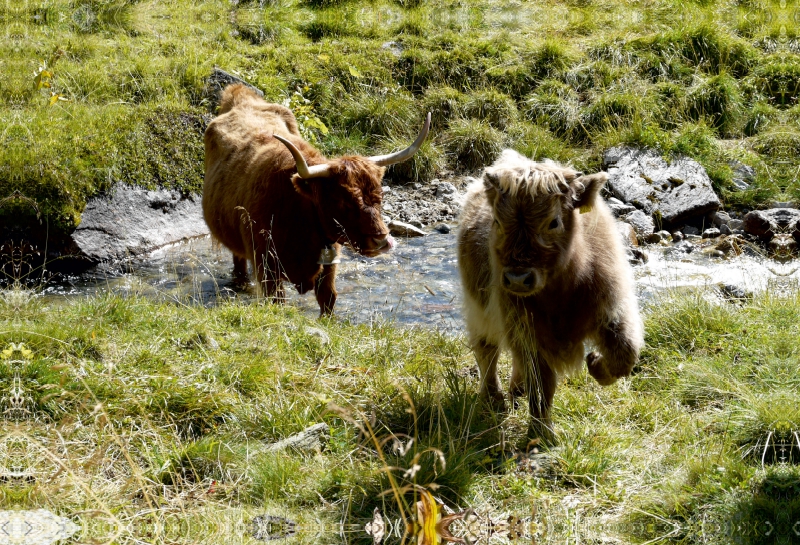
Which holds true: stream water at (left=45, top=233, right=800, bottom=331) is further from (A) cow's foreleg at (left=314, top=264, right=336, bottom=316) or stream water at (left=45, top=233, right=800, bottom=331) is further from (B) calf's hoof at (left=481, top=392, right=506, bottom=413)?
(B) calf's hoof at (left=481, top=392, right=506, bottom=413)

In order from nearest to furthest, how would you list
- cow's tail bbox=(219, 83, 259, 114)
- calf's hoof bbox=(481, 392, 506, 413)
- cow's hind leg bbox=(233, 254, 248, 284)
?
1. calf's hoof bbox=(481, 392, 506, 413)
2. cow's hind leg bbox=(233, 254, 248, 284)
3. cow's tail bbox=(219, 83, 259, 114)

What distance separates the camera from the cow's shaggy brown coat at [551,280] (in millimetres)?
4629

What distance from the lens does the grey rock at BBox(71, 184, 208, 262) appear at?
989cm

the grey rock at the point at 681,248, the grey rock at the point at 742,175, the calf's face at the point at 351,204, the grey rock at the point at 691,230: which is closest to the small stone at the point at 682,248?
the grey rock at the point at 681,248

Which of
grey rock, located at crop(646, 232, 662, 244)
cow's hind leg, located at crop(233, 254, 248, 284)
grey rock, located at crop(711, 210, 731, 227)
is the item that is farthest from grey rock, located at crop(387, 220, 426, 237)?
grey rock, located at crop(711, 210, 731, 227)

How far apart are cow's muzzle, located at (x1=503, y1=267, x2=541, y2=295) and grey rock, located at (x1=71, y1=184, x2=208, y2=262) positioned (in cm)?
667

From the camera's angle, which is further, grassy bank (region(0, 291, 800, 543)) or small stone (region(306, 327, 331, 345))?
small stone (region(306, 327, 331, 345))

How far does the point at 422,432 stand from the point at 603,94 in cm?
1003

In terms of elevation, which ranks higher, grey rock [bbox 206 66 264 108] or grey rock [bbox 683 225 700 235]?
grey rock [bbox 206 66 264 108]

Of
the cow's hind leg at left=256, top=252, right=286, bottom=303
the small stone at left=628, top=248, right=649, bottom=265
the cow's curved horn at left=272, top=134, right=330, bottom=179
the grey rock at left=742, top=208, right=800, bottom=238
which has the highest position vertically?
the cow's curved horn at left=272, top=134, right=330, bottom=179

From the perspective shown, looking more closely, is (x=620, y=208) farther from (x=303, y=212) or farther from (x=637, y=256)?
(x=303, y=212)

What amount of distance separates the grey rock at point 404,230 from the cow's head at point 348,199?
3485 mm

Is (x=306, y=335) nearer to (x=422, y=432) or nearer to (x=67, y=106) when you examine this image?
(x=422, y=432)

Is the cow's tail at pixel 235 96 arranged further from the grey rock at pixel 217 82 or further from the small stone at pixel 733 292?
the small stone at pixel 733 292
